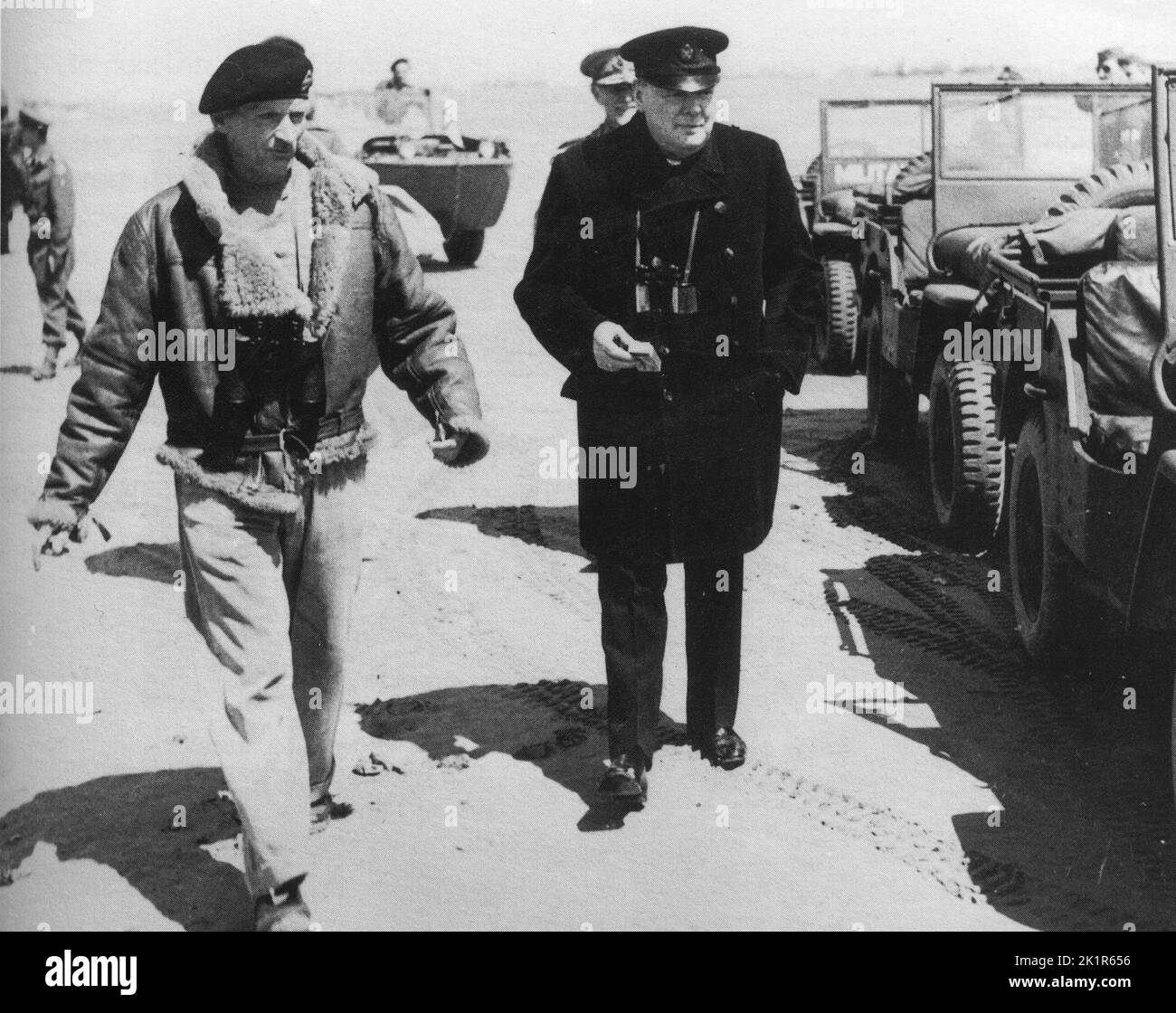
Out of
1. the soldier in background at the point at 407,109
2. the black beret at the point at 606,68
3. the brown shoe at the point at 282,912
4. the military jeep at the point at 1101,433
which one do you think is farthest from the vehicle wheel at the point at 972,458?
the soldier in background at the point at 407,109

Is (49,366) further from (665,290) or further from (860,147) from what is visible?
(665,290)

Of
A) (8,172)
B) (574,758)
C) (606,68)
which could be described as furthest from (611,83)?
(8,172)

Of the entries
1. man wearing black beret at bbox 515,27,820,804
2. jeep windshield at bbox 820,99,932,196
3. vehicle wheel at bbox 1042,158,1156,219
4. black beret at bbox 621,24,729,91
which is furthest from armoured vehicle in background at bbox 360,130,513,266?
black beret at bbox 621,24,729,91

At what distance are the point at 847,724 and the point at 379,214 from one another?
2014 mm

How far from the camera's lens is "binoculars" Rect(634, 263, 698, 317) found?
433 cm

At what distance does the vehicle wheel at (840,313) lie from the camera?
1048 cm

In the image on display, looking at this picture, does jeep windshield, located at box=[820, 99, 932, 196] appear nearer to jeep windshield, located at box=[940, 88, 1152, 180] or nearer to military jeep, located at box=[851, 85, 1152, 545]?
military jeep, located at box=[851, 85, 1152, 545]

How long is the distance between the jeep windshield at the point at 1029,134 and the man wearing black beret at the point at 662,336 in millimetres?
4012

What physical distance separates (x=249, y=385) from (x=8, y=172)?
6.14 m

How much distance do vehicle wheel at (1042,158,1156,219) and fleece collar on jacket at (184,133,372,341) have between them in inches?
123

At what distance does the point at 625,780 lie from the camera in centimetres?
438

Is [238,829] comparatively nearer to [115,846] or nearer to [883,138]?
[115,846]
